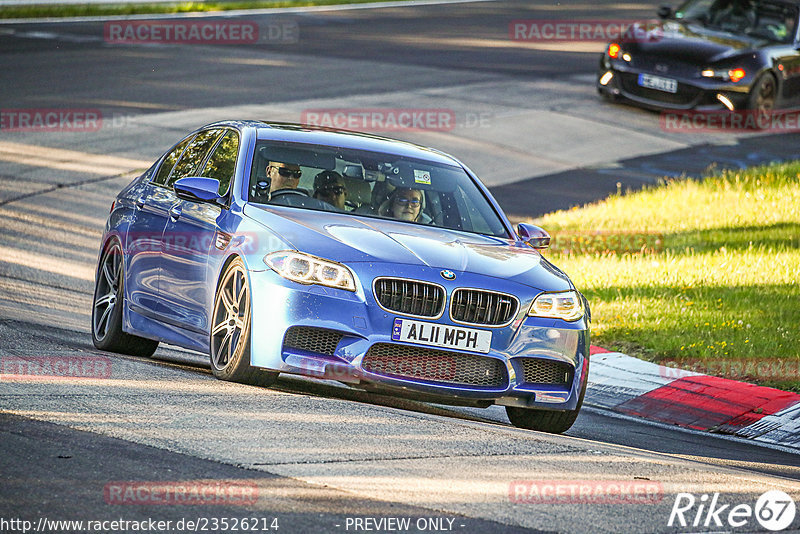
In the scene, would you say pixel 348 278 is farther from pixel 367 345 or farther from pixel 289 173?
pixel 289 173

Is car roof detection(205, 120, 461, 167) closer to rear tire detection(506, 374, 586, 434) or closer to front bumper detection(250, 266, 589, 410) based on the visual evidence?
front bumper detection(250, 266, 589, 410)

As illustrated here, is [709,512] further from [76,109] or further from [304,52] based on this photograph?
[304,52]

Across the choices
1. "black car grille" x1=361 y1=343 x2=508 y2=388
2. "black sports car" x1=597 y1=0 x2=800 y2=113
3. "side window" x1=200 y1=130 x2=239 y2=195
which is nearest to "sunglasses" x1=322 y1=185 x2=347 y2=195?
"side window" x1=200 y1=130 x2=239 y2=195

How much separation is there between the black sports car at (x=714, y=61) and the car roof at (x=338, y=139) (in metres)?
12.9

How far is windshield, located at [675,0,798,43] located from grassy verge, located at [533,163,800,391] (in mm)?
4332

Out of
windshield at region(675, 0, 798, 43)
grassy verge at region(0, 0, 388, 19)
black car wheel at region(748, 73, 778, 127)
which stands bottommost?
grassy verge at region(0, 0, 388, 19)

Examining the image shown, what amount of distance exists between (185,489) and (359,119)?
15748mm

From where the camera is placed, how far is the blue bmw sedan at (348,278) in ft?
23.8

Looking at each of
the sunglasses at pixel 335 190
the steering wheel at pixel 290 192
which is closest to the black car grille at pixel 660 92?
the sunglasses at pixel 335 190

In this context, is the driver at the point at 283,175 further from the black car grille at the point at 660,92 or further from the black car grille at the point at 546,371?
the black car grille at the point at 660,92

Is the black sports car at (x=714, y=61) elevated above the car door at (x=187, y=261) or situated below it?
below

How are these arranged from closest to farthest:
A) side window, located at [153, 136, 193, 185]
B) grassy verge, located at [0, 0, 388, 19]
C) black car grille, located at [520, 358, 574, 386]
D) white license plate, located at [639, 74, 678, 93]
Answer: black car grille, located at [520, 358, 574, 386] → side window, located at [153, 136, 193, 185] → white license plate, located at [639, 74, 678, 93] → grassy verge, located at [0, 0, 388, 19]

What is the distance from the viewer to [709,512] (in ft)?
19.0

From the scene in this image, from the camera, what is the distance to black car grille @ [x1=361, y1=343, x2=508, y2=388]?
285 inches
